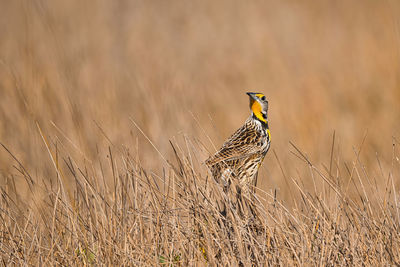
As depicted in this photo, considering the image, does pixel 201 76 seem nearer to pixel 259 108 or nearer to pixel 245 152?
pixel 259 108

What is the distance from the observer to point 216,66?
8.13 meters

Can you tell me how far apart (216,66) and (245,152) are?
5.04m

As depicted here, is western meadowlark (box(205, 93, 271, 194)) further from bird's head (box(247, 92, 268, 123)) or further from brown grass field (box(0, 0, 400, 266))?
brown grass field (box(0, 0, 400, 266))

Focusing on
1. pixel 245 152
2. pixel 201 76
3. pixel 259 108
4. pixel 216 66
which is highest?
pixel 216 66

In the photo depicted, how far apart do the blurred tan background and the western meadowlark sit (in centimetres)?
348

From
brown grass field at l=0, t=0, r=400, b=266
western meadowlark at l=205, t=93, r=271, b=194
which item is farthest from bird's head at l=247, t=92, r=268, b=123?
brown grass field at l=0, t=0, r=400, b=266

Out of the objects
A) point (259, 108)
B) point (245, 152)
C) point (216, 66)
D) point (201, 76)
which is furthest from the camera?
point (216, 66)

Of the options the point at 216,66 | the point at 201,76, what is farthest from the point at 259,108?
the point at 216,66

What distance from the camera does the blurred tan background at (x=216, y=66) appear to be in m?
7.25

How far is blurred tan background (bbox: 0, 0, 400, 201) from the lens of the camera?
7254 mm

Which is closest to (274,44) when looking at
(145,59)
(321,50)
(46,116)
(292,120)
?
(321,50)

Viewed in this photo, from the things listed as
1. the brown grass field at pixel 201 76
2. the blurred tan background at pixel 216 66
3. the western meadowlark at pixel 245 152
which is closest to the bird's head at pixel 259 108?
the western meadowlark at pixel 245 152

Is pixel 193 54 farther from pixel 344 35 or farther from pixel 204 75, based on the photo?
pixel 344 35

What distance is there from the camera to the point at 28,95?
682 centimetres
